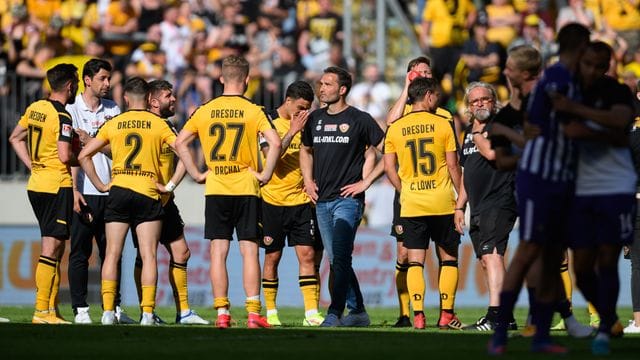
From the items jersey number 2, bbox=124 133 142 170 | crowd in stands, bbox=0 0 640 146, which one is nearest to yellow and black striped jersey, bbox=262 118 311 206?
jersey number 2, bbox=124 133 142 170

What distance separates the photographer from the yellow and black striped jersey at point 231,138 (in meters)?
12.9

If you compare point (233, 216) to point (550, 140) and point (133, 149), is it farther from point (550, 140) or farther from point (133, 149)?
point (550, 140)

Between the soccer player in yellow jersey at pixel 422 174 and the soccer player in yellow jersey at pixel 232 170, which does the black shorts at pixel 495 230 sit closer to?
the soccer player in yellow jersey at pixel 422 174

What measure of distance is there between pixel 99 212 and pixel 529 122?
20.5 ft

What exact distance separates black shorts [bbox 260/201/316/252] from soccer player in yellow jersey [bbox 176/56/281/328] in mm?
1493

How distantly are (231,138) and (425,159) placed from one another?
206 cm

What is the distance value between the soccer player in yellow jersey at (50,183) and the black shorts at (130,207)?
70 centimetres

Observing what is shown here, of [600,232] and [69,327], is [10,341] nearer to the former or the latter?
[69,327]

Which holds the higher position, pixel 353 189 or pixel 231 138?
pixel 231 138

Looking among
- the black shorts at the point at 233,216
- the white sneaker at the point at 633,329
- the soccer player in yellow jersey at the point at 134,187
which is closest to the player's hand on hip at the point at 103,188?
the soccer player in yellow jersey at the point at 134,187

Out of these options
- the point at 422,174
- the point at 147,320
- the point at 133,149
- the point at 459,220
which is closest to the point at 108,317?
the point at 147,320

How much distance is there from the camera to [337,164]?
548 inches

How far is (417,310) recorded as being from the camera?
1354 centimetres

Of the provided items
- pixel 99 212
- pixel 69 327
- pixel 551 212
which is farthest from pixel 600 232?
pixel 99 212
